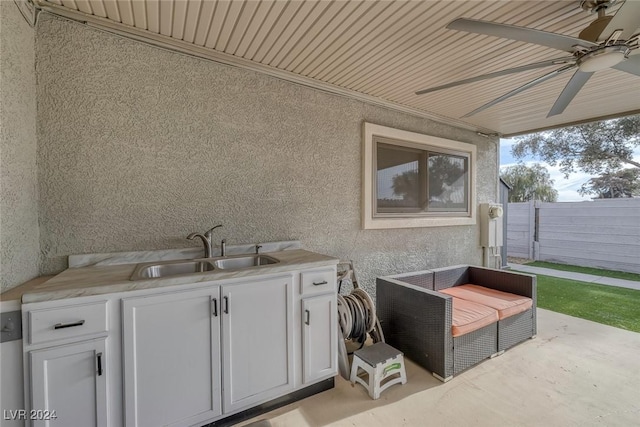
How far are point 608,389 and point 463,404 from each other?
1.25 metres

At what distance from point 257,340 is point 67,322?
1.01 metres

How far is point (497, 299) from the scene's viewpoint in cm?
276

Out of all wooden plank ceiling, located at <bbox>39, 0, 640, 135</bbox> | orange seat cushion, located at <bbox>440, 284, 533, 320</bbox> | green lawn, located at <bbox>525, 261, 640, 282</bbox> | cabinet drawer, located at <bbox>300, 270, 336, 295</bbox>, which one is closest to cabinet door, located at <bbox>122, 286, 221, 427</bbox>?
cabinet drawer, located at <bbox>300, 270, 336, 295</bbox>

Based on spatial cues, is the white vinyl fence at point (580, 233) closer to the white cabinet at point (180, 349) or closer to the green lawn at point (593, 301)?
the green lawn at point (593, 301)

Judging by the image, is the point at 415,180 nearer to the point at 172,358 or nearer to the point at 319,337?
the point at 319,337

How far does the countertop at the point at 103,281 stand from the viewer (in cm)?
127

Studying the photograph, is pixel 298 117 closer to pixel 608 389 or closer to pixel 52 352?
pixel 52 352

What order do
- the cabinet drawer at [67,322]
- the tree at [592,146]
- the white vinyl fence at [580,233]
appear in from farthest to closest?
1. the tree at [592,146]
2. the white vinyl fence at [580,233]
3. the cabinet drawer at [67,322]

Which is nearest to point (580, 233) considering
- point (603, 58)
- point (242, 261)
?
point (603, 58)

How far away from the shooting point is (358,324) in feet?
8.13

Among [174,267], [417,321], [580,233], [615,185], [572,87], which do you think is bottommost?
[417,321]

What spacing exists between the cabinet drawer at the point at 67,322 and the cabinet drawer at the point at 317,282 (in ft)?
3.84

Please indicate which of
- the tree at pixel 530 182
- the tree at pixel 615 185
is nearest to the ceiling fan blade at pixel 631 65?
the tree at pixel 615 185

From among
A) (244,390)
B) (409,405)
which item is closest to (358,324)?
Answer: (409,405)
